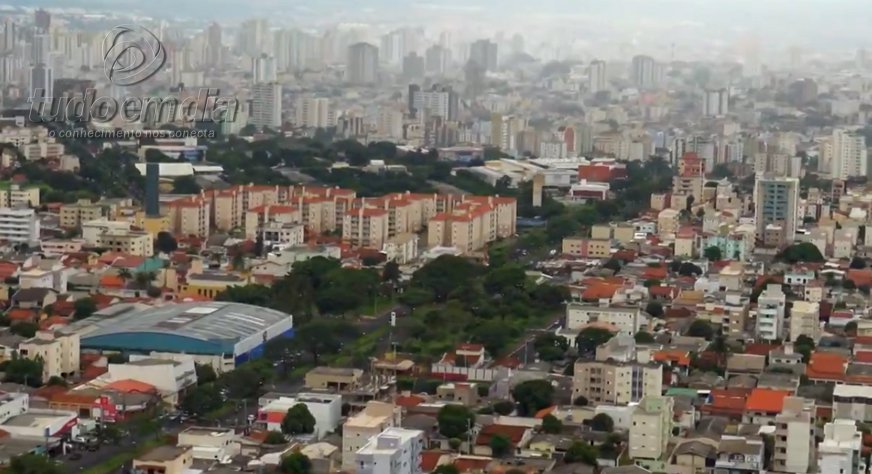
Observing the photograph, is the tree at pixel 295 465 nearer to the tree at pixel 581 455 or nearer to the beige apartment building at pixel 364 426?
the beige apartment building at pixel 364 426

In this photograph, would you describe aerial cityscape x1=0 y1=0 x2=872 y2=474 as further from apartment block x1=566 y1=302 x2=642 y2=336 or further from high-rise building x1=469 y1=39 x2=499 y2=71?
high-rise building x1=469 y1=39 x2=499 y2=71

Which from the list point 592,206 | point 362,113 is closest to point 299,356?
point 592,206

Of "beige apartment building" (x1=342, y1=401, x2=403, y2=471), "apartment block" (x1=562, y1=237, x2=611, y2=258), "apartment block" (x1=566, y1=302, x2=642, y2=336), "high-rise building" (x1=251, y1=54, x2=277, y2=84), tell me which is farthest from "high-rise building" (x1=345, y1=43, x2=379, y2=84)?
"beige apartment building" (x1=342, y1=401, x2=403, y2=471)

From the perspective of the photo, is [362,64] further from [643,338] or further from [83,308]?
[643,338]

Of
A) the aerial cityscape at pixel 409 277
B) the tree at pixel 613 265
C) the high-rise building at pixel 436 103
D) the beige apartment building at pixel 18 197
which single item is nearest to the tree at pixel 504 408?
the aerial cityscape at pixel 409 277

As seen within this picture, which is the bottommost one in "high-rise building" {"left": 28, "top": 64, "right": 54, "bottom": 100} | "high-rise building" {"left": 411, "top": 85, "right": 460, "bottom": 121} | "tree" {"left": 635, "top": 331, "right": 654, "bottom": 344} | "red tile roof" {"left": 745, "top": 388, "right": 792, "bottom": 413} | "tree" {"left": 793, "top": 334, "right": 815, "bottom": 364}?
"tree" {"left": 793, "top": 334, "right": 815, "bottom": 364}

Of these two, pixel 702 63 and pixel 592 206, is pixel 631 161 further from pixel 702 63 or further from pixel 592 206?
pixel 702 63
